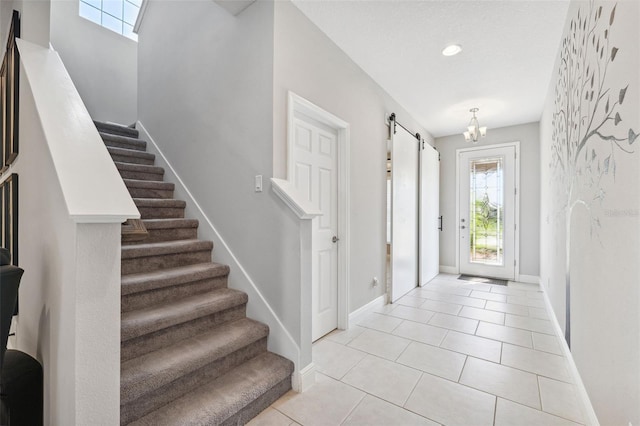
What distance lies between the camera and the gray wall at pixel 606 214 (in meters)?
1.08

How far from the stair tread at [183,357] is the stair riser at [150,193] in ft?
5.54

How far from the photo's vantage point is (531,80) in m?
3.35

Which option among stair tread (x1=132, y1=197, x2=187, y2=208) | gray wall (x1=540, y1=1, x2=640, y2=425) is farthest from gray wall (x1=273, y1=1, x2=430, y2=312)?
gray wall (x1=540, y1=1, x2=640, y2=425)

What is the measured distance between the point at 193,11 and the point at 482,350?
4184mm

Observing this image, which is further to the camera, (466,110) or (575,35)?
(466,110)

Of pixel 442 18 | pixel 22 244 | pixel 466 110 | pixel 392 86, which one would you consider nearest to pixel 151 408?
pixel 22 244

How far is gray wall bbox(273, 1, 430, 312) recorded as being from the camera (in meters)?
2.16

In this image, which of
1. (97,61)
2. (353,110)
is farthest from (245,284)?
(97,61)

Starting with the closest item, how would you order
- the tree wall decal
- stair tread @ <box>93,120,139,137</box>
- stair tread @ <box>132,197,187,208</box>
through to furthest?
the tree wall decal → stair tread @ <box>132,197,187,208</box> → stair tread @ <box>93,120,139,137</box>

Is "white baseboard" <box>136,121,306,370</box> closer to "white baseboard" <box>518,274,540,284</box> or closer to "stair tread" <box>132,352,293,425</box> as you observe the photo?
"stair tread" <box>132,352,293,425</box>

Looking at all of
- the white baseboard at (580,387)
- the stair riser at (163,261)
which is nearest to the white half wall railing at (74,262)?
the stair riser at (163,261)

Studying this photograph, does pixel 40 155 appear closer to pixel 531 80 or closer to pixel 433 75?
pixel 433 75

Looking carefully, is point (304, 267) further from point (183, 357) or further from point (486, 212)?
point (486, 212)

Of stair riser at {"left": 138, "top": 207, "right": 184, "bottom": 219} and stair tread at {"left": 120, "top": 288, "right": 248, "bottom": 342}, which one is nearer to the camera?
stair tread at {"left": 120, "top": 288, "right": 248, "bottom": 342}
